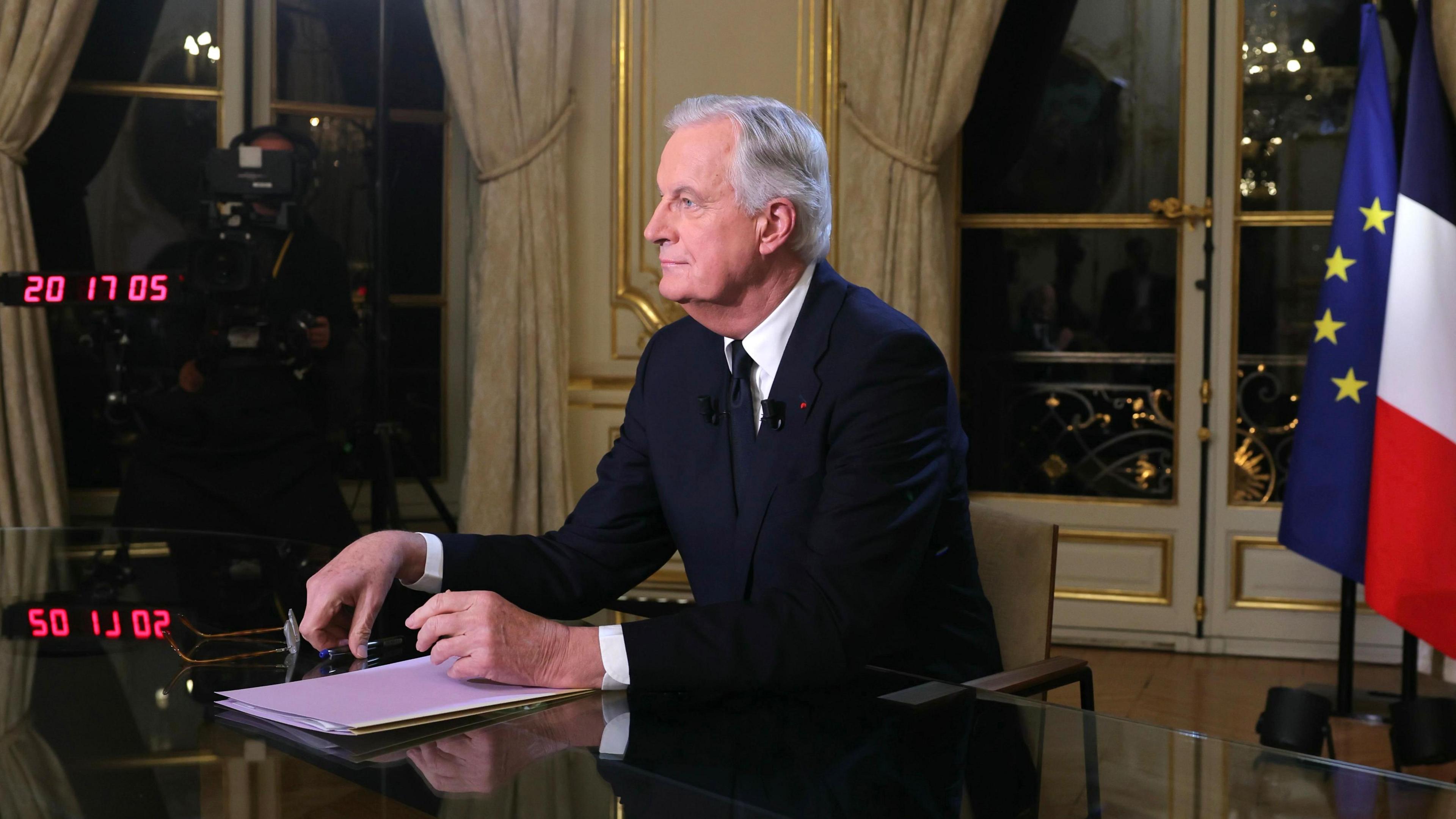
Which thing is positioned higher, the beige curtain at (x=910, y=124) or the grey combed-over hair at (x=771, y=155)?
the beige curtain at (x=910, y=124)

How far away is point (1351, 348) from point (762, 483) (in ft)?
8.14

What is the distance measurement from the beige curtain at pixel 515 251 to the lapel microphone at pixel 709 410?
9.33 ft

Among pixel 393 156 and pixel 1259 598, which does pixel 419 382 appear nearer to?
pixel 393 156

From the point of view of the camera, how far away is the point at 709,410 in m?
1.60

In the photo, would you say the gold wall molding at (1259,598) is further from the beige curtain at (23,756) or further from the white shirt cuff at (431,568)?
the beige curtain at (23,756)

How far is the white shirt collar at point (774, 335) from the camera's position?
5.16ft

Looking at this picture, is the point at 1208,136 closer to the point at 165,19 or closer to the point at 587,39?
the point at 587,39

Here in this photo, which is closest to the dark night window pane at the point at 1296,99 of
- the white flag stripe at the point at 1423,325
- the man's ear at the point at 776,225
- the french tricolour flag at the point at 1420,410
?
the french tricolour flag at the point at 1420,410

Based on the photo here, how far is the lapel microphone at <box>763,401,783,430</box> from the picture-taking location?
1.50 metres

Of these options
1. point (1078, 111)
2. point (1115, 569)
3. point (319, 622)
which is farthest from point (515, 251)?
point (319, 622)

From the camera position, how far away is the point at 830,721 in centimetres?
113

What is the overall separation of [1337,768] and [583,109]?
12.8 ft

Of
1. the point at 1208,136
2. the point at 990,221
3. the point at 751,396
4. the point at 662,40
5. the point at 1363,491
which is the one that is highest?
the point at 662,40

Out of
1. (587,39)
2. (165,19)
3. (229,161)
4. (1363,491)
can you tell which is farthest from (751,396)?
(165,19)
